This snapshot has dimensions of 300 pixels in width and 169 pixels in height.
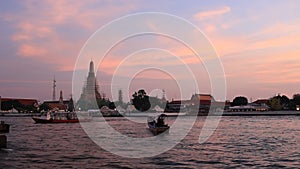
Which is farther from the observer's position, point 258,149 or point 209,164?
point 258,149

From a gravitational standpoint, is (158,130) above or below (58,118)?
below

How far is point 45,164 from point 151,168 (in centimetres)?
702

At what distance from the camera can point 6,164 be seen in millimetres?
29062

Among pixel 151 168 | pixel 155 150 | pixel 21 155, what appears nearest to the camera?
pixel 151 168

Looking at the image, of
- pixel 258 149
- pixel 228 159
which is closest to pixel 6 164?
pixel 228 159

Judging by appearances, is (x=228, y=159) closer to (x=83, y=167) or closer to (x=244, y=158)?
(x=244, y=158)

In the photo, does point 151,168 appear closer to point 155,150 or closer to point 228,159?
point 228,159

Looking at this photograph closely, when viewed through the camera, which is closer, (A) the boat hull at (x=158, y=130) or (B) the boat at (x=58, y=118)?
(A) the boat hull at (x=158, y=130)

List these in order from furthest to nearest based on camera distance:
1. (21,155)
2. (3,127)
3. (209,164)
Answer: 1. (3,127)
2. (21,155)
3. (209,164)

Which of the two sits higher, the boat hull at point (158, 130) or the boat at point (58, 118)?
the boat at point (58, 118)

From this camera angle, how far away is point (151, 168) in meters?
27.5

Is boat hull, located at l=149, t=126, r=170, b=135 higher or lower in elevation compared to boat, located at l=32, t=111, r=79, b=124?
lower

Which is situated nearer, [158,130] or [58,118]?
[158,130]

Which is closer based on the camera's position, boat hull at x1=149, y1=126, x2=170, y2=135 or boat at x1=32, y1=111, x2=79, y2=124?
boat hull at x1=149, y1=126, x2=170, y2=135
